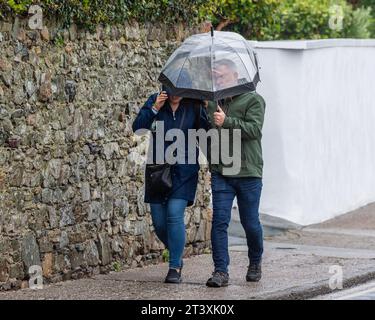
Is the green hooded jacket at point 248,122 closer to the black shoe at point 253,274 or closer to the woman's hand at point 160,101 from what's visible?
the woman's hand at point 160,101

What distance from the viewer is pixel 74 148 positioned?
35.8 feet

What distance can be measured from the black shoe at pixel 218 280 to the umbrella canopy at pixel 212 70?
57.8 inches

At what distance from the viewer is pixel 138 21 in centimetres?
1181

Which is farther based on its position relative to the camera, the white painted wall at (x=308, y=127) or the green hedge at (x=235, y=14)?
the white painted wall at (x=308, y=127)

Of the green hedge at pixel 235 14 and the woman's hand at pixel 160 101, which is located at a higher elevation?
the green hedge at pixel 235 14

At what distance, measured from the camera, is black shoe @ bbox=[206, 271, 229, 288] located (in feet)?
34.0

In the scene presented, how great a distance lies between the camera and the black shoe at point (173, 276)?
10625 millimetres

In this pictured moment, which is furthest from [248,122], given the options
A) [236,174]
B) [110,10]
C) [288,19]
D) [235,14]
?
[288,19]

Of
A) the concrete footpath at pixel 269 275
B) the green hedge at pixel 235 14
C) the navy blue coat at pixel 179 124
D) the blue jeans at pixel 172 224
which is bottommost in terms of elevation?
the concrete footpath at pixel 269 275

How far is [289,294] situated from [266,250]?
10.5 feet

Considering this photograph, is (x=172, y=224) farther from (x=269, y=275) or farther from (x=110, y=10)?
(x=110, y=10)

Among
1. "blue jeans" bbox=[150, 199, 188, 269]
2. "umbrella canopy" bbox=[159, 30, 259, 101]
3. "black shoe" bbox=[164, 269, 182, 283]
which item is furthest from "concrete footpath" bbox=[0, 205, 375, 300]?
"umbrella canopy" bbox=[159, 30, 259, 101]

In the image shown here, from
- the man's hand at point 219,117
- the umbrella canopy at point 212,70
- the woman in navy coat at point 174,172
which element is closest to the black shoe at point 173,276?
the woman in navy coat at point 174,172
